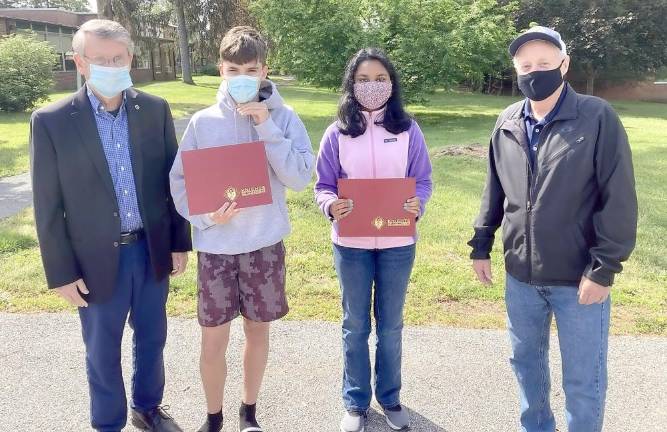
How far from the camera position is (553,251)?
8.25ft

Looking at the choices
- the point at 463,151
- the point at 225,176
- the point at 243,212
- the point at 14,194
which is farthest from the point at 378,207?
the point at 463,151

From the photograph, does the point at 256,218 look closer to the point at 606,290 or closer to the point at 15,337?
the point at 606,290

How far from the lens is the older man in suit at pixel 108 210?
2674 mm

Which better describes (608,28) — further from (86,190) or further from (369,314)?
(86,190)

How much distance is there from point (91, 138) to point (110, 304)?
0.86m

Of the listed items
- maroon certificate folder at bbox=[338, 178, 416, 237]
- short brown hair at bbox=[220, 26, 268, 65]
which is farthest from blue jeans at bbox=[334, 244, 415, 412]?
short brown hair at bbox=[220, 26, 268, 65]

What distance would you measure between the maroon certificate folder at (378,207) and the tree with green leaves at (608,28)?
28216 millimetres

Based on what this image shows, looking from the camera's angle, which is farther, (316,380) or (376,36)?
(376,36)

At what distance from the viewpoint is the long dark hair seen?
2.97 meters

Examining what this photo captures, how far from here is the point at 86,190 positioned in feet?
8.89

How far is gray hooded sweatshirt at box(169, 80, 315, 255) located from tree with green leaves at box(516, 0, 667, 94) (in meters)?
28.4

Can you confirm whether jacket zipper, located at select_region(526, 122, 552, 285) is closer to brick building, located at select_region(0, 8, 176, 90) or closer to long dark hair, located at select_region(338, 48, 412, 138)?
long dark hair, located at select_region(338, 48, 412, 138)

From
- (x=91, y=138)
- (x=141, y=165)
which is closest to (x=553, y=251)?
(x=141, y=165)

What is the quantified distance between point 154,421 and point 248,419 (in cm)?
55
